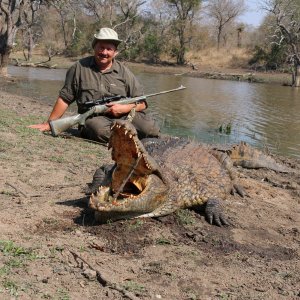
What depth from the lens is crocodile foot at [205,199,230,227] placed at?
3916mm

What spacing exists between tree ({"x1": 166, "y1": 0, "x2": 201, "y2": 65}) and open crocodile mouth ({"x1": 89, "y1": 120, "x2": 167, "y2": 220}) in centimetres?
3886

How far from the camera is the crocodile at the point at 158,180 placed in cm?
337

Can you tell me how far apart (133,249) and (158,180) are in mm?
650

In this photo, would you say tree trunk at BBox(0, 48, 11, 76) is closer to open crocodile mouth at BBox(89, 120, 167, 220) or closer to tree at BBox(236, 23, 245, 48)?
open crocodile mouth at BBox(89, 120, 167, 220)

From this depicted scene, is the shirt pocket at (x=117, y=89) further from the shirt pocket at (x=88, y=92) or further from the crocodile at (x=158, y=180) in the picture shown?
the crocodile at (x=158, y=180)

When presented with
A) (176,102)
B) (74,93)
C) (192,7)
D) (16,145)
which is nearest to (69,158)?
(16,145)

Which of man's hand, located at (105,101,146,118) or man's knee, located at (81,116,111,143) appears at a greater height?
man's hand, located at (105,101,146,118)

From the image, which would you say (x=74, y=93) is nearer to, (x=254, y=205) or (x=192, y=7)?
(x=254, y=205)

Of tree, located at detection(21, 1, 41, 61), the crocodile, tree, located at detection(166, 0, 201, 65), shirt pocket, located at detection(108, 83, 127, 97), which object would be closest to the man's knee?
shirt pocket, located at detection(108, 83, 127, 97)

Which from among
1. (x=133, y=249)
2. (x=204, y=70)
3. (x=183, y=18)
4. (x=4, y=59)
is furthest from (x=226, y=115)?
(x=183, y=18)

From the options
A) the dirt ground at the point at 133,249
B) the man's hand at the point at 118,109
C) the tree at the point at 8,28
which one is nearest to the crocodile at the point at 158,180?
the dirt ground at the point at 133,249

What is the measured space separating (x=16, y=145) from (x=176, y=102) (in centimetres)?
1058

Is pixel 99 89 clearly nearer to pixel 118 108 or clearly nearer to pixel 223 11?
pixel 118 108

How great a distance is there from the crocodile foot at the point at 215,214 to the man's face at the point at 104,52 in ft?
9.64
